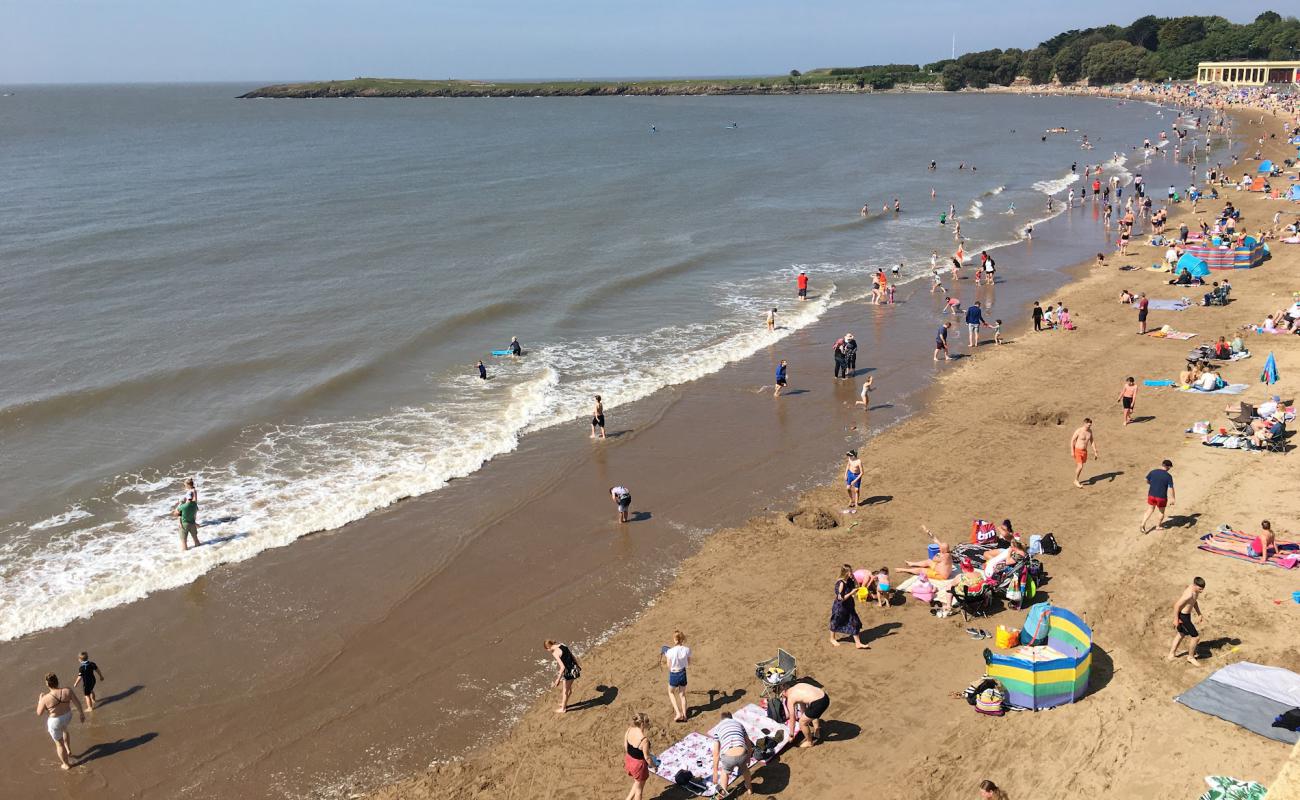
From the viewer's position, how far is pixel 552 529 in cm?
1702

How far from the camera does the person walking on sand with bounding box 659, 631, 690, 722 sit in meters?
11.2

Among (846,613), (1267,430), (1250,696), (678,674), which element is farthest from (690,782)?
(1267,430)

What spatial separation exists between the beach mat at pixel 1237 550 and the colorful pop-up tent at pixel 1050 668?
460 centimetres

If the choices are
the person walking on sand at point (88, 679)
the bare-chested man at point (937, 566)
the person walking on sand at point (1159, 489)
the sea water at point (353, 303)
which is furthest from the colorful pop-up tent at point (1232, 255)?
the person walking on sand at point (88, 679)

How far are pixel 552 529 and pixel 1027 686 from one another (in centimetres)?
886

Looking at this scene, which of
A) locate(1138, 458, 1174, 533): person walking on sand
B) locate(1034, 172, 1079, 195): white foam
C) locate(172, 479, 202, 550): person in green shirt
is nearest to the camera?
locate(1138, 458, 1174, 533): person walking on sand

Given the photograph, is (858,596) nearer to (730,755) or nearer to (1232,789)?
(730,755)

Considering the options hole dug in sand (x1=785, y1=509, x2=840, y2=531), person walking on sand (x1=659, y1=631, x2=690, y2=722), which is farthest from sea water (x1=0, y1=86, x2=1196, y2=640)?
person walking on sand (x1=659, y1=631, x2=690, y2=722)

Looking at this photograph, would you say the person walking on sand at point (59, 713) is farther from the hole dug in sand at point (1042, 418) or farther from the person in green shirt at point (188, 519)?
the hole dug in sand at point (1042, 418)

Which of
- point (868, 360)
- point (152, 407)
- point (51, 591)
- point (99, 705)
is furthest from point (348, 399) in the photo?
point (868, 360)

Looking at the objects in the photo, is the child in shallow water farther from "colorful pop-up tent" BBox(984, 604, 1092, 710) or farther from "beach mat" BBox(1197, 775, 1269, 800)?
"beach mat" BBox(1197, 775, 1269, 800)

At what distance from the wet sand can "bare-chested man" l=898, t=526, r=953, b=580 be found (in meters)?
0.83

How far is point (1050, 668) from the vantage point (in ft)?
36.0

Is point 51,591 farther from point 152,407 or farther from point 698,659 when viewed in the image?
point 698,659
